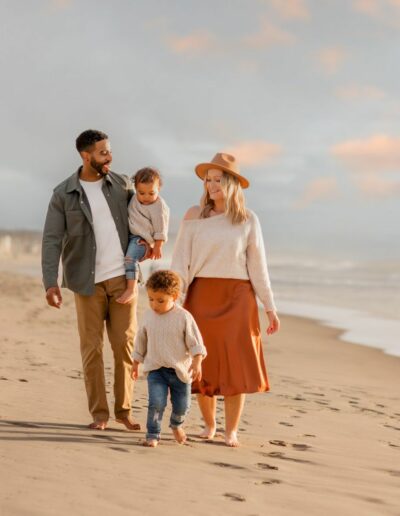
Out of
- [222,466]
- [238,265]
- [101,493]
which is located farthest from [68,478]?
[238,265]

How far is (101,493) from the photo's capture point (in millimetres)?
4051

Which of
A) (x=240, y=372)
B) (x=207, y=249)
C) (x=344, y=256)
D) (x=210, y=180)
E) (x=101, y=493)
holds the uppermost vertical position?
(x=344, y=256)

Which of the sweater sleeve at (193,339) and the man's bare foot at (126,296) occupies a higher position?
the man's bare foot at (126,296)

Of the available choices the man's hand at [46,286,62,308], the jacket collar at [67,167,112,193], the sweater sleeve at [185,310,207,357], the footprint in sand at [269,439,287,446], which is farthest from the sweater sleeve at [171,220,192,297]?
the footprint in sand at [269,439,287,446]

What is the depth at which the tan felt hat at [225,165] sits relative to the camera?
17.5 ft

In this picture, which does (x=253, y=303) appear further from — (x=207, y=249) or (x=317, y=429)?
(x=317, y=429)

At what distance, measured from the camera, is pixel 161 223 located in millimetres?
5586

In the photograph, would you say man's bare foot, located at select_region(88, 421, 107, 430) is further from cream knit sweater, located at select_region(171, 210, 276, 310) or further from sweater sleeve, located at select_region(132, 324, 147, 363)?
cream knit sweater, located at select_region(171, 210, 276, 310)

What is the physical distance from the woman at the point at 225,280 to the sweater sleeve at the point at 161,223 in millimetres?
178

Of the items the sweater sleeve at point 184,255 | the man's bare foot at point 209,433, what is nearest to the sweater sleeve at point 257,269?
the sweater sleeve at point 184,255

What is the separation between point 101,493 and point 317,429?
3.15m

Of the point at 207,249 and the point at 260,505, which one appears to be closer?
the point at 260,505

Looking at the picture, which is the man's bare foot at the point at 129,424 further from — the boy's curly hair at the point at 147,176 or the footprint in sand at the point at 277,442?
the boy's curly hair at the point at 147,176

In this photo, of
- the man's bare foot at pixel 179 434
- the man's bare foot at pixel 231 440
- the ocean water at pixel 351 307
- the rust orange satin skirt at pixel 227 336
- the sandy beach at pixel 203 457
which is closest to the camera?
the sandy beach at pixel 203 457
